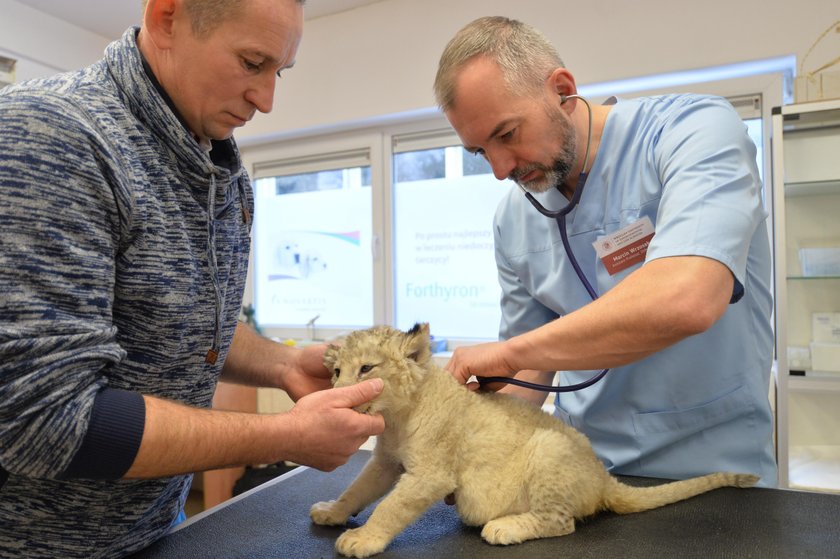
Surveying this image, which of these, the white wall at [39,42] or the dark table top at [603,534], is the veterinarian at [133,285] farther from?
the white wall at [39,42]

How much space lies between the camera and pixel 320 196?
4707mm

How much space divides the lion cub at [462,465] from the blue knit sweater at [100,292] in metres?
0.38

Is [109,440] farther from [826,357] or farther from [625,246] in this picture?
[826,357]

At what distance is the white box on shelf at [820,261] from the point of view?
2812 millimetres

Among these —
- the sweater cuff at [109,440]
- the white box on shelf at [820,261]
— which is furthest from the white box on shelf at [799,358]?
the sweater cuff at [109,440]

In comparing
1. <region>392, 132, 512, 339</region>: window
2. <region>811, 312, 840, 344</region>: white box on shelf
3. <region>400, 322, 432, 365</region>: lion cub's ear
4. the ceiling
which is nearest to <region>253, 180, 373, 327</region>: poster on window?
<region>392, 132, 512, 339</region>: window

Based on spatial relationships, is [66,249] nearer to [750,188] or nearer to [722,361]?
[750,188]

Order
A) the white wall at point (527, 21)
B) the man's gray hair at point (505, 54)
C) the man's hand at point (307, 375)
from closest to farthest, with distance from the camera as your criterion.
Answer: the man's gray hair at point (505, 54), the man's hand at point (307, 375), the white wall at point (527, 21)

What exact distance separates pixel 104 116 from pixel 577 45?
2.91 m

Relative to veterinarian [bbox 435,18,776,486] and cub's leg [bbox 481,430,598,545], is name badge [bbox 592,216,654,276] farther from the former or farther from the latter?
cub's leg [bbox 481,430,598,545]

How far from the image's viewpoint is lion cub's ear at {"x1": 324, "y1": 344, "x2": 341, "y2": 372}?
1.47m

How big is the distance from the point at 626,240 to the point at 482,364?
489 mm

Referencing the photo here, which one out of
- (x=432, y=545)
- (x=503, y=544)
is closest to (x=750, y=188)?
(x=503, y=544)

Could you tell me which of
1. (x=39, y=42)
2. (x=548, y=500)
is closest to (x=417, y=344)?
(x=548, y=500)
